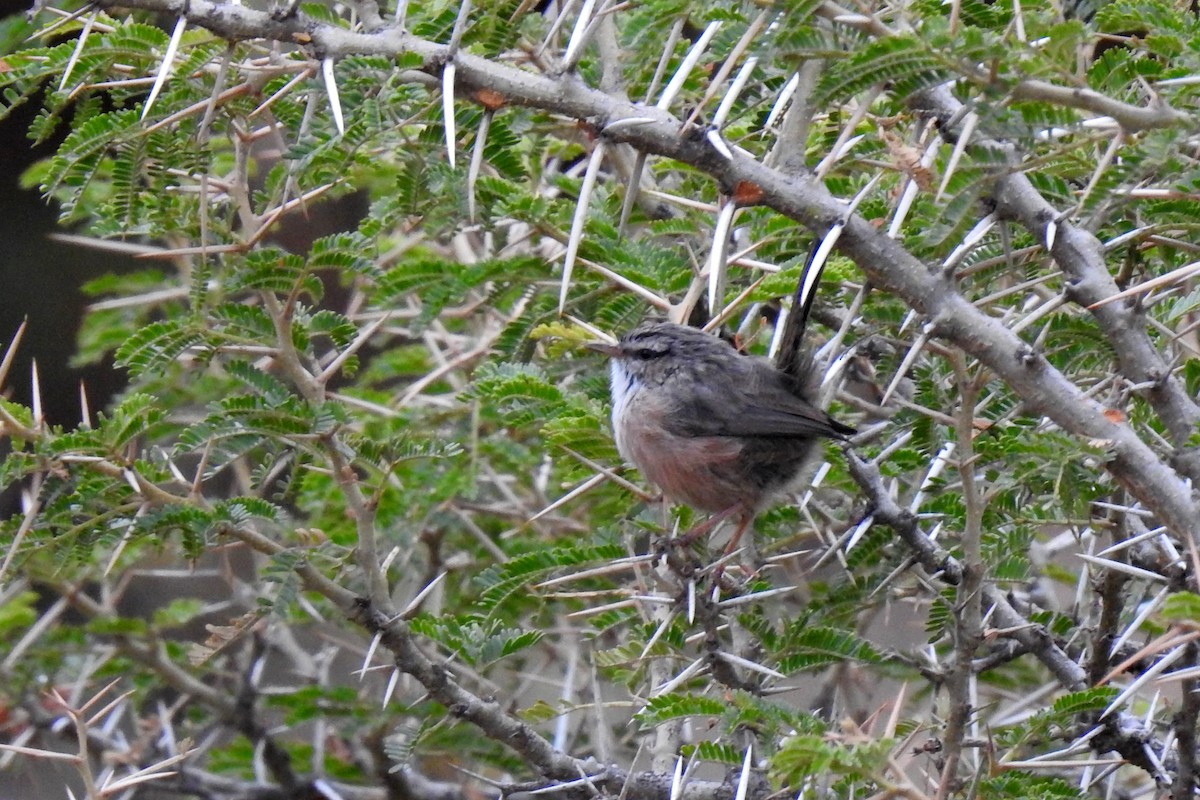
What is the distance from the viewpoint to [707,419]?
152 inches

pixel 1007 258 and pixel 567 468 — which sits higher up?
pixel 1007 258

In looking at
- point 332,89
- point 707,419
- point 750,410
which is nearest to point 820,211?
point 332,89

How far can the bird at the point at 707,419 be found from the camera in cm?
357

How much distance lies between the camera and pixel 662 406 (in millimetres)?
3820

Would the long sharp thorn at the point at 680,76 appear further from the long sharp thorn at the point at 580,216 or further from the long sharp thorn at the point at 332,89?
the long sharp thorn at the point at 332,89

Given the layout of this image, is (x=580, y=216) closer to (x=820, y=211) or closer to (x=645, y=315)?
(x=820, y=211)

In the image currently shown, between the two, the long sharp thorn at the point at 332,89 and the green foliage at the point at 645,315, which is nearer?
the green foliage at the point at 645,315

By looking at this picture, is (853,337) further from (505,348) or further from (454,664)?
(454,664)

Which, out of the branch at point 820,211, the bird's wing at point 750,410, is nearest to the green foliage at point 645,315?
the branch at point 820,211

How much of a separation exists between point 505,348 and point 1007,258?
5.18 feet

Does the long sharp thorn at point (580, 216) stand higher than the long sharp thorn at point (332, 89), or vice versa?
the long sharp thorn at point (332, 89)

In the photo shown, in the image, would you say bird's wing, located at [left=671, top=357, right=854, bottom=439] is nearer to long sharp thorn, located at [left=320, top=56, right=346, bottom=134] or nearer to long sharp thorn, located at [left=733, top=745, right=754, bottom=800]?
long sharp thorn, located at [left=733, top=745, right=754, bottom=800]

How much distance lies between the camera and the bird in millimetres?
3574

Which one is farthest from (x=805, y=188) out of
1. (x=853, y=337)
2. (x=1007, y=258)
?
(x=853, y=337)
